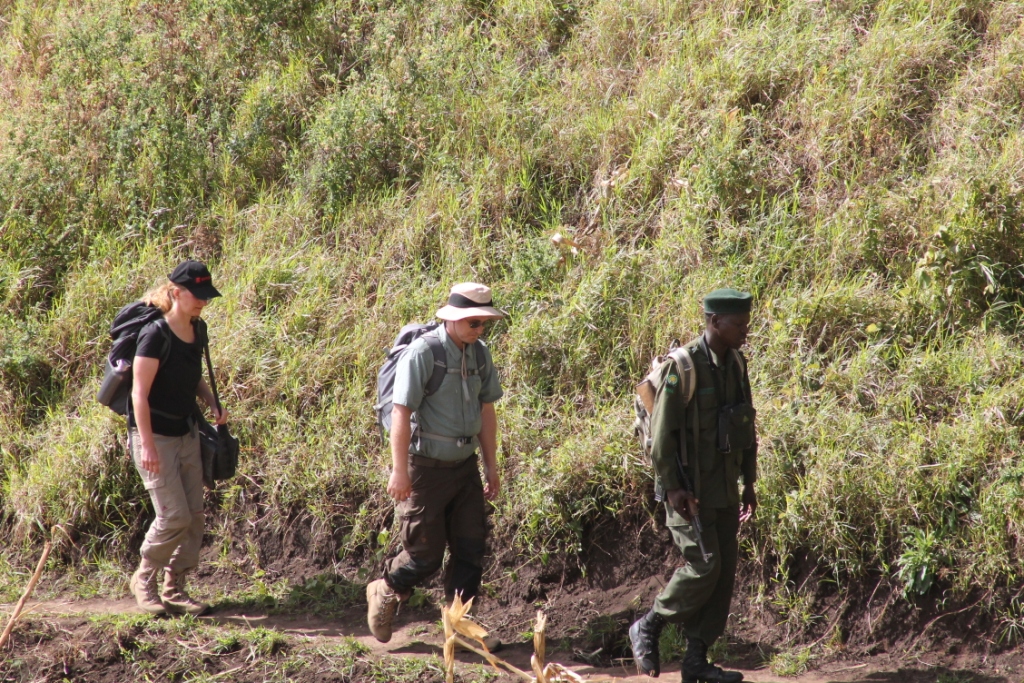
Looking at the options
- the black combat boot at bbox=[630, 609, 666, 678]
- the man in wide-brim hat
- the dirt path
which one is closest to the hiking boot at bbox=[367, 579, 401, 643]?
the man in wide-brim hat

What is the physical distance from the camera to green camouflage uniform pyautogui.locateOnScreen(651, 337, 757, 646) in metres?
4.39

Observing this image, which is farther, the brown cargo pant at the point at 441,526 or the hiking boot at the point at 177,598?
the hiking boot at the point at 177,598

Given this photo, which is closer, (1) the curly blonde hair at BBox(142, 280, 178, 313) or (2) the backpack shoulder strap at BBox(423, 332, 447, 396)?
(2) the backpack shoulder strap at BBox(423, 332, 447, 396)

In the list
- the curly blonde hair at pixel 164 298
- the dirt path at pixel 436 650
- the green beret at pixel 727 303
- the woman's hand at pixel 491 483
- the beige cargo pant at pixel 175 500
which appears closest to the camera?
the green beret at pixel 727 303

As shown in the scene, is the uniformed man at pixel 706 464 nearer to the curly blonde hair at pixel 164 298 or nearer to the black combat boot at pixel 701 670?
the black combat boot at pixel 701 670

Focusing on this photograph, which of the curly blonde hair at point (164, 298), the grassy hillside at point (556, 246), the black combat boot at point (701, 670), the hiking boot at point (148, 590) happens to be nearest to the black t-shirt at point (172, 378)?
the curly blonde hair at point (164, 298)

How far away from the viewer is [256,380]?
6.98m

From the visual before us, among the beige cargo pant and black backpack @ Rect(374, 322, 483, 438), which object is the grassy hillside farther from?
black backpack @ Rect(374, 322, 483, 438)

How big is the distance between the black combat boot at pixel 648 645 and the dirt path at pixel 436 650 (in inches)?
5.5

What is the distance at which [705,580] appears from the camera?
4414 millimetres

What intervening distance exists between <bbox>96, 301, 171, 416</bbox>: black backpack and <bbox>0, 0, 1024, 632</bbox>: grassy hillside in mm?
1319

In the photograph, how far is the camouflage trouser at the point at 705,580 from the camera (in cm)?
443

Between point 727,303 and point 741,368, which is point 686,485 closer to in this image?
point 741,368

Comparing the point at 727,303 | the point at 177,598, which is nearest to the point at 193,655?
the point at 177,598
